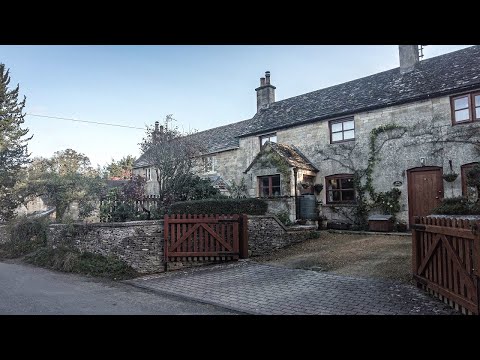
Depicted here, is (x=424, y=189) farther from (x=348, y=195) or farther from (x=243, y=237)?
(x=243, y=237)

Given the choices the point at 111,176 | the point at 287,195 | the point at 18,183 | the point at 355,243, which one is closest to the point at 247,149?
the point at 287,195

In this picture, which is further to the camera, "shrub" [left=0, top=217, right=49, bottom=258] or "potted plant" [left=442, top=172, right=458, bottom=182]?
"shrub" [left=0, top=217, right=49, bottom=258]

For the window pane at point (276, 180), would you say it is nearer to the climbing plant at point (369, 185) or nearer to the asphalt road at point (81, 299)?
the climbing plant at point (369, 185)

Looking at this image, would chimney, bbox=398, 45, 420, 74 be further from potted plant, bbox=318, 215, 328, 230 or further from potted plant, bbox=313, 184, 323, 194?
potted plant, bbox=318, 215, 328, 230

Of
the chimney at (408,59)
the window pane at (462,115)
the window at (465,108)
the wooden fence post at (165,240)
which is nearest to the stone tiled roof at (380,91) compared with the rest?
the chimney at (408,59)

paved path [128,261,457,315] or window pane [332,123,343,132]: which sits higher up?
window pane [332,123,343,132]

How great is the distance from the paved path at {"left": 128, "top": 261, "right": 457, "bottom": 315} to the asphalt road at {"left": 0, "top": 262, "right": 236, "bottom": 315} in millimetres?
409

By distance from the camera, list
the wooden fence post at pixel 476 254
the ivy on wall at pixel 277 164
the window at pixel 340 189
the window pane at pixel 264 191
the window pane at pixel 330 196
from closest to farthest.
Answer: the wooden fence post at pixel 476 254
the ivy on wall at pixel 277 164
the window at pixel 340 189
the window pane at pixel 330 196
the window pane at pixel 264 191

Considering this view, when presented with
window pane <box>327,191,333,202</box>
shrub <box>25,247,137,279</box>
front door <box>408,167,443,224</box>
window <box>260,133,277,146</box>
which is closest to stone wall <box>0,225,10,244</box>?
shrub <box>25,247,137,279</box>

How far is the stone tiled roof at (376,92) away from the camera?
13.1m

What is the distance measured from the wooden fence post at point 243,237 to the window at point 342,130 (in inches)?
313

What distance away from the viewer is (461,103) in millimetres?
12547

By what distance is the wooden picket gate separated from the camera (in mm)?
9266
